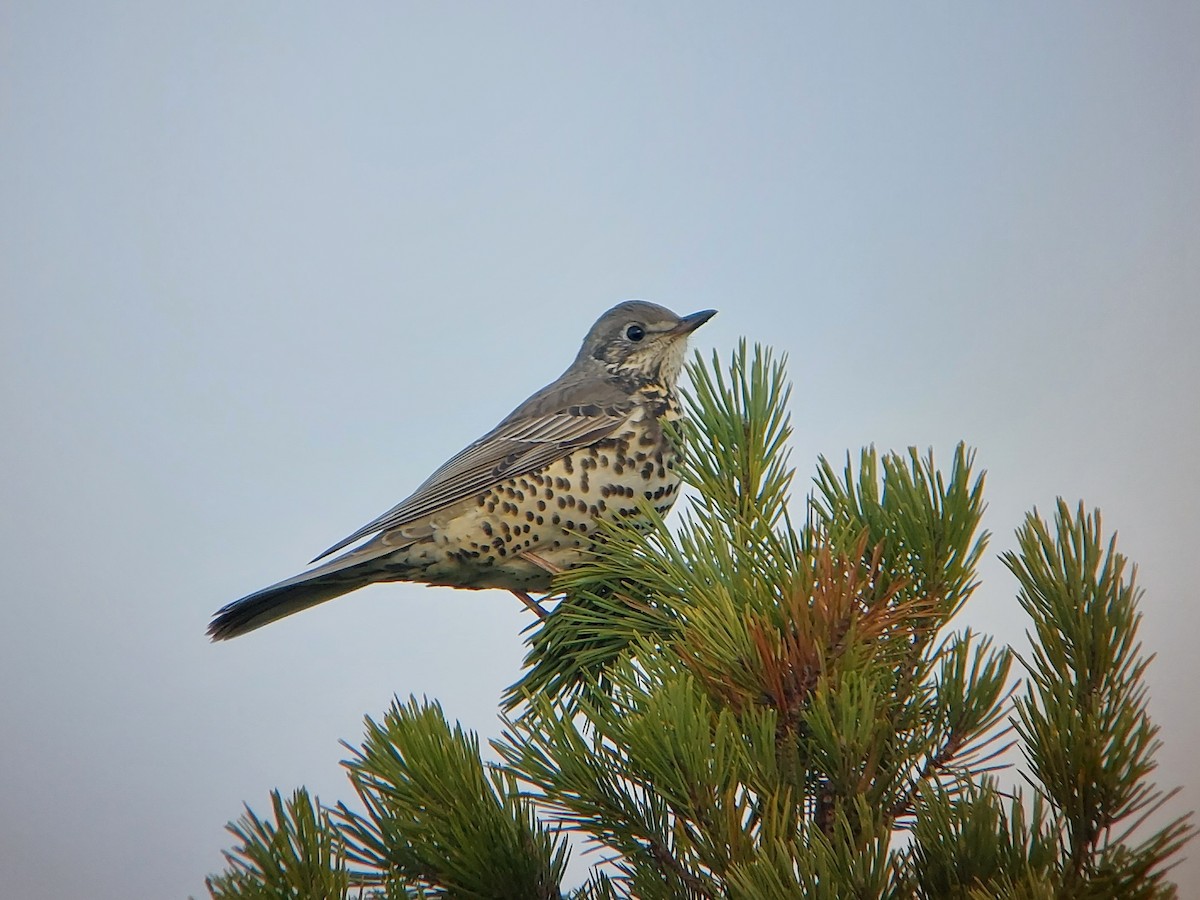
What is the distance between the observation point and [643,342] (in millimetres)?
4812

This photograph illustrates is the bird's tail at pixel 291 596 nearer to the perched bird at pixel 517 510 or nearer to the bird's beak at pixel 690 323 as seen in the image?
the perched bird at pixel 517 510

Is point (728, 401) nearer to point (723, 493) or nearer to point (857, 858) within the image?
point (723, 493)

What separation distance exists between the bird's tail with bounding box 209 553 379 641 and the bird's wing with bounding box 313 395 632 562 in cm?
10

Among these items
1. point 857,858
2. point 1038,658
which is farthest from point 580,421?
point 857,858

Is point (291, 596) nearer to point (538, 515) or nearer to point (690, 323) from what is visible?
point (538, 515)

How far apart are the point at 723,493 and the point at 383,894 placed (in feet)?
3.32

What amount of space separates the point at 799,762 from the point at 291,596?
8.74 ft

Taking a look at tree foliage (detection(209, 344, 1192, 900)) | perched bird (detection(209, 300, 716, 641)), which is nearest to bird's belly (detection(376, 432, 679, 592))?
perched bird (detection(209, 300, 716, 641))

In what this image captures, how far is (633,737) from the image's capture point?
146 cm

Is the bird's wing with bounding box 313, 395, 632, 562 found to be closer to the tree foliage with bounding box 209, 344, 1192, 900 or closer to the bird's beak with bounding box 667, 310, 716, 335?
the bird's beak with bounding box 667, 310, 716, 335

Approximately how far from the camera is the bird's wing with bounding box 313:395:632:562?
413 centimetres

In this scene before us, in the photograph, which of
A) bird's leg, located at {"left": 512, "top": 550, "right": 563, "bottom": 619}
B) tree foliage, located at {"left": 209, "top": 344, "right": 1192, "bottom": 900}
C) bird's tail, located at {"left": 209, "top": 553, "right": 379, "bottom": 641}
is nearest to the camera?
tree foliage, located at {"left": 209, "top": 344, "right": 1192, "bottom": 900}

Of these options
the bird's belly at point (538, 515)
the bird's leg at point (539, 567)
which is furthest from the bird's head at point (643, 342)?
the bird's leg at point (539, 567)

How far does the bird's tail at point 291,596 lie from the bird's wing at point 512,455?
0.34ft
